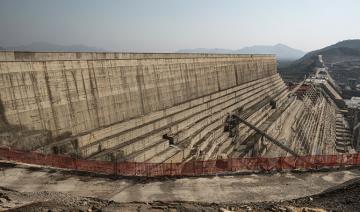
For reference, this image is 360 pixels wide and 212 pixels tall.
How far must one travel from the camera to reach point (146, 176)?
45.9 ft

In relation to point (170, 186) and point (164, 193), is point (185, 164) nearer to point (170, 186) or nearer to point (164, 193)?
point (170, 186)

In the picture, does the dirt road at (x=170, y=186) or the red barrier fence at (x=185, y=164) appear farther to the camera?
the red barrier fence at (x=185, y=164)

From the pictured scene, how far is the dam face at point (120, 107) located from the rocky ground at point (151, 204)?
5398mm

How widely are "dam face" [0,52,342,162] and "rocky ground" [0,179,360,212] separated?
213 inches

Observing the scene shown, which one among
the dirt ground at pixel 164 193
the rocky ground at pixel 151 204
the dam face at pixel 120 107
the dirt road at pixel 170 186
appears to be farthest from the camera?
the dam face at pixel 120 107

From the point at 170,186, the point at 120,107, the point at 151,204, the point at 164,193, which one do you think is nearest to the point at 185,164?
the point at 170,186

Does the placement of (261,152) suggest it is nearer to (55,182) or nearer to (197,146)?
(197,146)

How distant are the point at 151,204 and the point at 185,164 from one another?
4421 millimetres

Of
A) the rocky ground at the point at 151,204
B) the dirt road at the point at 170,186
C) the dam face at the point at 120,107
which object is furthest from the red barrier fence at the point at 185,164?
the rocky ground at the point at 151,204

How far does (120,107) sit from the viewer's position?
2372 cm

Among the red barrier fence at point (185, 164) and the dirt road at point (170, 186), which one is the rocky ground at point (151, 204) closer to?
the dirt road at point (170, 186)

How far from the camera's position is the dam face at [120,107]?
1698 centimetres

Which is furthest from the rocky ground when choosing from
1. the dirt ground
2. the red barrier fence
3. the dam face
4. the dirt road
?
the dam face

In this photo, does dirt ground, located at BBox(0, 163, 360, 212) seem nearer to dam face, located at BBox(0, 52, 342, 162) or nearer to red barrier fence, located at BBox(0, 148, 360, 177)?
red barrier fence, located at BBox(0, 148, 360, 177)
